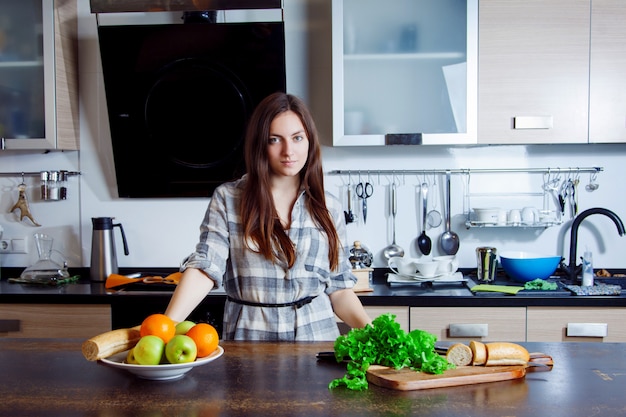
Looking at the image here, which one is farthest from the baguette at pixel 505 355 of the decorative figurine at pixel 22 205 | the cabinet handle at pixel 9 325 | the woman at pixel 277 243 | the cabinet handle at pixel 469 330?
the decorative figurine at pixel 22 205

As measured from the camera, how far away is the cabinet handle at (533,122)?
2.70 meters

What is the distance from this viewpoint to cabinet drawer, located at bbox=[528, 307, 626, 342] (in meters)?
2.52

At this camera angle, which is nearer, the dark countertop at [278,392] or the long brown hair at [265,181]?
the dark countertop at [278,392]

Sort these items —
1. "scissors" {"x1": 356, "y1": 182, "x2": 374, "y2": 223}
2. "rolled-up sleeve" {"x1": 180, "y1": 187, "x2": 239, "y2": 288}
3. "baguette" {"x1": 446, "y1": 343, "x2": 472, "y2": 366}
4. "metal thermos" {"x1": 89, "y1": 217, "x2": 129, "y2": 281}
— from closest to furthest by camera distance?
1. "baguette" {"x1": 446, "y1": 343, "x2": 472, "y2": 366}
2. "rolled-up sleeve" {"x1": 180, "y1": 187, "x2": 239, "y2": 288}
3. "metal thermos" {"x1": 89, "y1": 217, "x2": 129, "y2": 281}
4. "scissors" {"x1": 356, "y1": 182, "x2": 374, "y2": 223}

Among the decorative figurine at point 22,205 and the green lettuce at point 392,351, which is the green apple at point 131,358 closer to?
the green lettuce at point 392,351

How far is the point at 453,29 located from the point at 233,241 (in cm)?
140

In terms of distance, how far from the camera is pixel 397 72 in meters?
2.79

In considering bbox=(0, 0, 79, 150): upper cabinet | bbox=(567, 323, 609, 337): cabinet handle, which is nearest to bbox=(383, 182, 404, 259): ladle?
bbox=(567, 323, 609, 337): cabinet handle

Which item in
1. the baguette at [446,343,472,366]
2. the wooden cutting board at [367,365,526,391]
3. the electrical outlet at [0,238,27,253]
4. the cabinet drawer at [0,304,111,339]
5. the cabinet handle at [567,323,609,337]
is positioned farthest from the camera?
the electrical outlet at [0,238,27,253]

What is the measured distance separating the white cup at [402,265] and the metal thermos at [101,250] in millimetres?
1228

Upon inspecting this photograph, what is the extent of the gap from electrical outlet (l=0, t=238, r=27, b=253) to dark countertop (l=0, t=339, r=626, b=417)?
5.98 ft

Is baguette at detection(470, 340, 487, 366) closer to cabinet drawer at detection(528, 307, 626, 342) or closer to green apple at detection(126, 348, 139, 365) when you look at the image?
green apple at detection(126, 348, 139, 365)

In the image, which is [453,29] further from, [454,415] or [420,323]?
[454,415]

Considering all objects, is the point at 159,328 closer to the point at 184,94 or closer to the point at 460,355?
the point at 460,355
